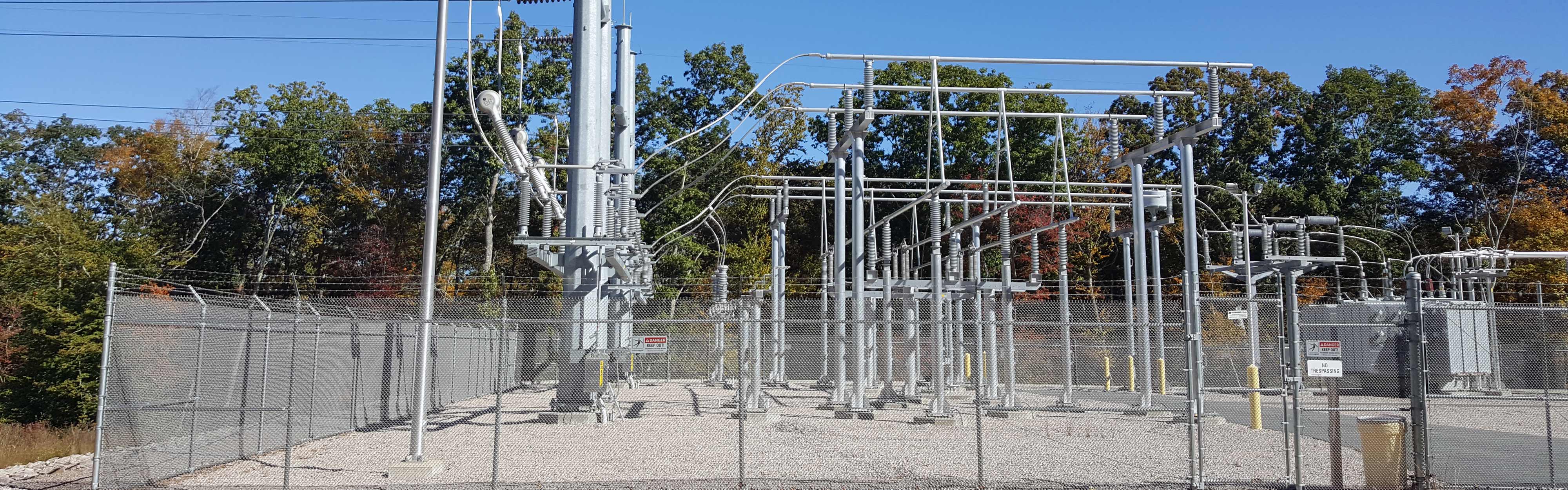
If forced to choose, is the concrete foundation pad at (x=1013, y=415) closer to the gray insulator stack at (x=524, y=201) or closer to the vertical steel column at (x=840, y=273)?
the vertical steel column at (x=840, y=273)

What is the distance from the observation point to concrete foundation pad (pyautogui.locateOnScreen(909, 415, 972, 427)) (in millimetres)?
15516

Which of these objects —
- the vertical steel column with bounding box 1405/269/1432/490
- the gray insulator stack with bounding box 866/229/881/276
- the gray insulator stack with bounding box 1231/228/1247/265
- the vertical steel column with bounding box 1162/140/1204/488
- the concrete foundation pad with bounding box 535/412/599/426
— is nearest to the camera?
the vertical steel column with bounding box 1405/269/1432/490

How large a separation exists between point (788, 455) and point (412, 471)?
13.4 ft

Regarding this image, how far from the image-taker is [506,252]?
1709 inches

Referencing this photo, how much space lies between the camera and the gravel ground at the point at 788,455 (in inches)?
428

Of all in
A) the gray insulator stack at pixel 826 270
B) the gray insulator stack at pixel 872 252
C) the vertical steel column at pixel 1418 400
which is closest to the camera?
the vertical steel column at pixel 1418 400

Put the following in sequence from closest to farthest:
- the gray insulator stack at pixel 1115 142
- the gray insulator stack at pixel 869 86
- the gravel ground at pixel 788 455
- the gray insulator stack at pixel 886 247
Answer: the gravel ground at pixel 788 455 < the gray insulator stack at pixel 869 86 < the gray insulator stack at pixel 1115 142 < the gray insulator stack at pixel 886 247

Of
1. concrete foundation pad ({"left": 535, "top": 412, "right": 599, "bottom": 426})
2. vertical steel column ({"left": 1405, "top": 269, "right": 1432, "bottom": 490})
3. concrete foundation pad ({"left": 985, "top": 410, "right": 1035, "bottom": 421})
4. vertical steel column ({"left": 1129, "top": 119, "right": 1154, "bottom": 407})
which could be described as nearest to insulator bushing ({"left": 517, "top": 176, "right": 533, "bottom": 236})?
concrete foundation pad ({"left": 535, "top": 412, "right": 599, "bottom": 426})

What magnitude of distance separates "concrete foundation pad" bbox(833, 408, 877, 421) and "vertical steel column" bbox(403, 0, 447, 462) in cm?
631

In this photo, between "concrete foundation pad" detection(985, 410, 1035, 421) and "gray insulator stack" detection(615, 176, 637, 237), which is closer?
"gray insulator stack" detection(615, 176, 637, 237)

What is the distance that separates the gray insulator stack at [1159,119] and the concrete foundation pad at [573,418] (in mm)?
8724

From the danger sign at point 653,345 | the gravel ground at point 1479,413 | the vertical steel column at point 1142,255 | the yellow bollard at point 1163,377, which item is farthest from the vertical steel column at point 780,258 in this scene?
the gravel ground at point 1479,413

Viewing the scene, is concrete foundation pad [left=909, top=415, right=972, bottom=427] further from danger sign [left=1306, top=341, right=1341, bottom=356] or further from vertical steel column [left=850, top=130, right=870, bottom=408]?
danger sign [left=1306, top=341, right=1341, bottom=356]

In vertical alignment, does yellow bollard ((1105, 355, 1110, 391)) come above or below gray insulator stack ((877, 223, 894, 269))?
below
